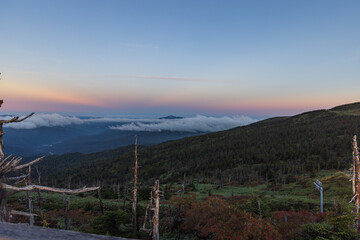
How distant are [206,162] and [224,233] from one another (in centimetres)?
12390

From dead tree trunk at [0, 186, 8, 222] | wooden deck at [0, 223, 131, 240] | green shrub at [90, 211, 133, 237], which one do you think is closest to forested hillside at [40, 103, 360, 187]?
green shrub at [90, 211, 133, 237]

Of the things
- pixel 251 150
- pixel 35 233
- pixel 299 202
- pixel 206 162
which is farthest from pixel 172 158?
pixel 35 233

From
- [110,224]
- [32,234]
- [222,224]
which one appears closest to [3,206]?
[32,234]

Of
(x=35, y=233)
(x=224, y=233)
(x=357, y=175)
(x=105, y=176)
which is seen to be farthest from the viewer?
(x=105, y=176)

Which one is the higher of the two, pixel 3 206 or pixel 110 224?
pixel 3 206

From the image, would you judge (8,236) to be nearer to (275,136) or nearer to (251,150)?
(251,150)

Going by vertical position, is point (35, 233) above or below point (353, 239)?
above

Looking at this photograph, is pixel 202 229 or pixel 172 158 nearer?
pixel 202 229

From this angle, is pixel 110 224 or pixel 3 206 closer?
pixel 3 206

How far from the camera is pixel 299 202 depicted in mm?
30312

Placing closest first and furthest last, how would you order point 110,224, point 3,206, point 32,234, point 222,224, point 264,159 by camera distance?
point 32,234
point 3,206
point 222,224
point 110,224
point 264,159

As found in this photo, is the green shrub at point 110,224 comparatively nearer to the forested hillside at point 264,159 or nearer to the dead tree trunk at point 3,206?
the dead tree trunk at point 3,206

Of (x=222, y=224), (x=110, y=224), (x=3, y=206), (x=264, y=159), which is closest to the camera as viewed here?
(x=3, y=206)

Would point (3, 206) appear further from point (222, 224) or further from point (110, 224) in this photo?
point (110, 224)
